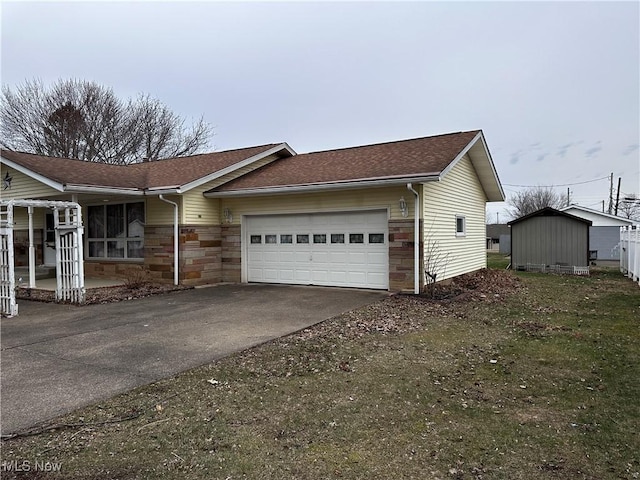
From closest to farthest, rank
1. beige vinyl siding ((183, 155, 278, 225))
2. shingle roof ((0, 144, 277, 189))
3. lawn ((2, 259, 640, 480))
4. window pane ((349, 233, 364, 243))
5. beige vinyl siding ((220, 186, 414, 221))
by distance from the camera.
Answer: lawn ((2, 259, 640, 480)) → beige vinyl siding ((220, 186, 414, 221)) → window pane ((349, 233, 364, 243)) → shingle roof ((0, 144, 277, 189)) → beige vinyl siding ((183, 155, 278, 225))

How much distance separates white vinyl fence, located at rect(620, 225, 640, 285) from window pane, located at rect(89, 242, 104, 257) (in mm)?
17037

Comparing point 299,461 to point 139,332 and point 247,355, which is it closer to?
point 247,355

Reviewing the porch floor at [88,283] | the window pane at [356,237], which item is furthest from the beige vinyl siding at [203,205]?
the window pane at [356,237]

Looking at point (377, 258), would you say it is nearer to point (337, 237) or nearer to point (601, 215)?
point (337, 237)

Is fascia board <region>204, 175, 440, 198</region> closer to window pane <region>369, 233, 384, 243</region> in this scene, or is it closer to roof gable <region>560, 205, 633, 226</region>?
window pane <region>369, 233, 384, 243</region>

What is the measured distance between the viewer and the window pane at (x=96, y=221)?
13905 mm

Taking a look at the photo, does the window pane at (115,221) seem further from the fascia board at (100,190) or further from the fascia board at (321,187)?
the fascia board at (321,187)

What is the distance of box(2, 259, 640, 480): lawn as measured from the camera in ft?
9.11

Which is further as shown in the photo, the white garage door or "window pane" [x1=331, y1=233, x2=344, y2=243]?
"window pane" [x1=331, y1=233, x2=344, y2=243]

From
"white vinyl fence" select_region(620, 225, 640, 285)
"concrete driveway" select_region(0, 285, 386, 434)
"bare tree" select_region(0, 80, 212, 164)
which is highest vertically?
"bare tree" select_region(0, 80, 212, 164)

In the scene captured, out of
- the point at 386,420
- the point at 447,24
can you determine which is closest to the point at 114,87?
the point at 447,24

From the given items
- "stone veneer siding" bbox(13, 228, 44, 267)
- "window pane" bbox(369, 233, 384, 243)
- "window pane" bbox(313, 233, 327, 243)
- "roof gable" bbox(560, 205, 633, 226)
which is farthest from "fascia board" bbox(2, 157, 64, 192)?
"roof gable" bbox(560, 205, 633, 226)

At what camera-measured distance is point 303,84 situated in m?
16.9

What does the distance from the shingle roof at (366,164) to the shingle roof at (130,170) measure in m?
0.94
